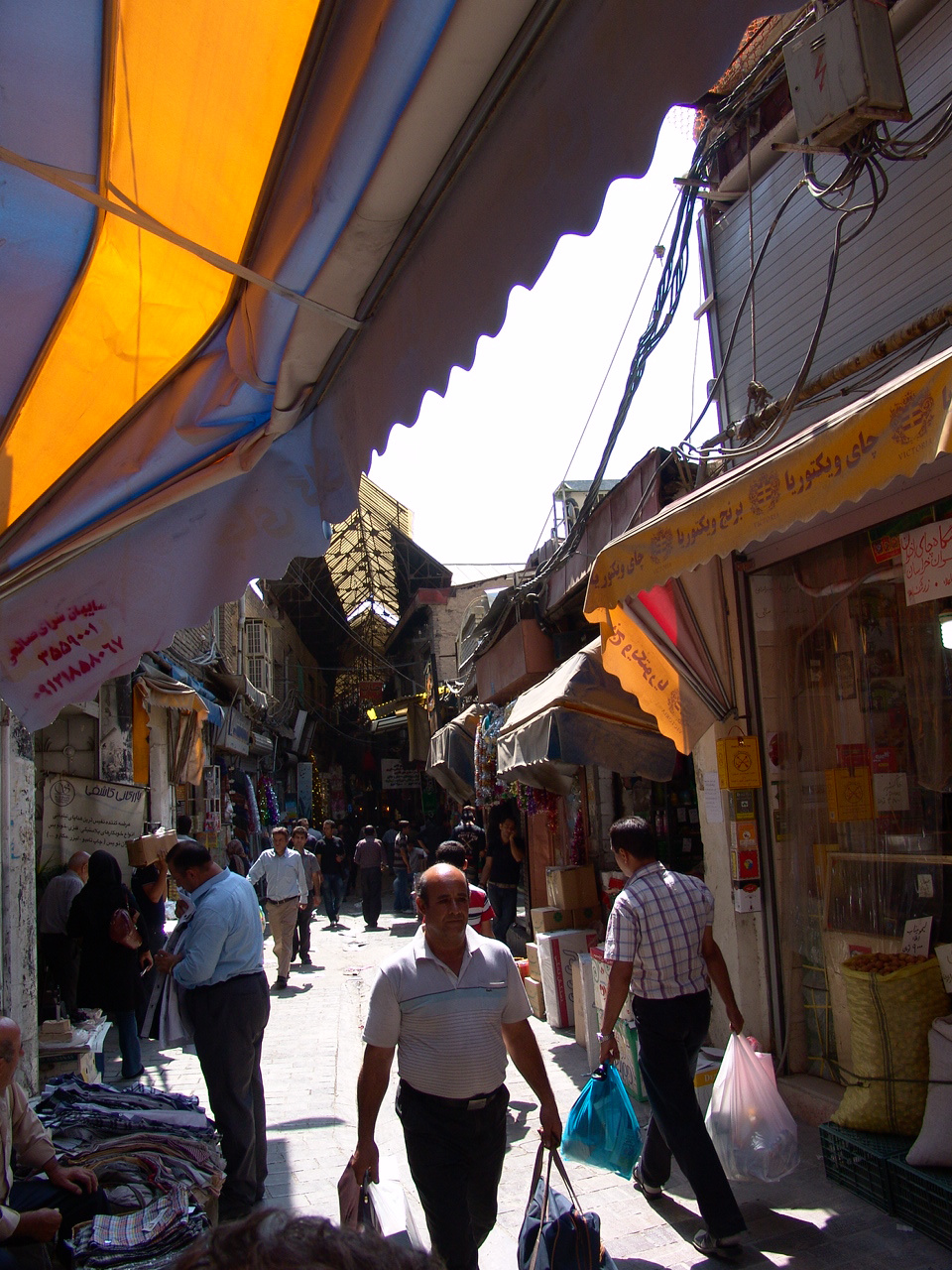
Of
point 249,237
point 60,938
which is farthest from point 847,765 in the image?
point 60,938

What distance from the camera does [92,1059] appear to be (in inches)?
259

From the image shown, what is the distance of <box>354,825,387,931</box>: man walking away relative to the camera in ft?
53.5

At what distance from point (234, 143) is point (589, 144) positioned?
36.1 inches

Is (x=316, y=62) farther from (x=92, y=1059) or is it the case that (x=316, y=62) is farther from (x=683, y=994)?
(x=92, y=1059)

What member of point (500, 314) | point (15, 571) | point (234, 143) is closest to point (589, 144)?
point (500, 314)

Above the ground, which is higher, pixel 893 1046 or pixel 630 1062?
pixel 893 1046

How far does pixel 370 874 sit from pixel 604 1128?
1244cm

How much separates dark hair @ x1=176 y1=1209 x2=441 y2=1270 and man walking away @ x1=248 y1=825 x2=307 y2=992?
411 inches

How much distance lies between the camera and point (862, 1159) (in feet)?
14.6

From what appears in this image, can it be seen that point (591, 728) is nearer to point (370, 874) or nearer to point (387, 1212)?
point (387, 1212)

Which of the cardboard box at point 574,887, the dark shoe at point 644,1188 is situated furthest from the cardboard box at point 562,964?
the dark shoe at point 644,1188

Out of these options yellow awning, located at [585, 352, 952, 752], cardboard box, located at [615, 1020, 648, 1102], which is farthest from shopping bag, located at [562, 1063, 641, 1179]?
yellow awning, located at [585, 352, 952, 752]

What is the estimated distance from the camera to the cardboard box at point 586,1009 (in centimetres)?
676

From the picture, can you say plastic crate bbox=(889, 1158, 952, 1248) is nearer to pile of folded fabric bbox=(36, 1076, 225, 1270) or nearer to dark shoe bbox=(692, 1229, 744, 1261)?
dark shoe bbox=(692, 1229, 744, 1261)
